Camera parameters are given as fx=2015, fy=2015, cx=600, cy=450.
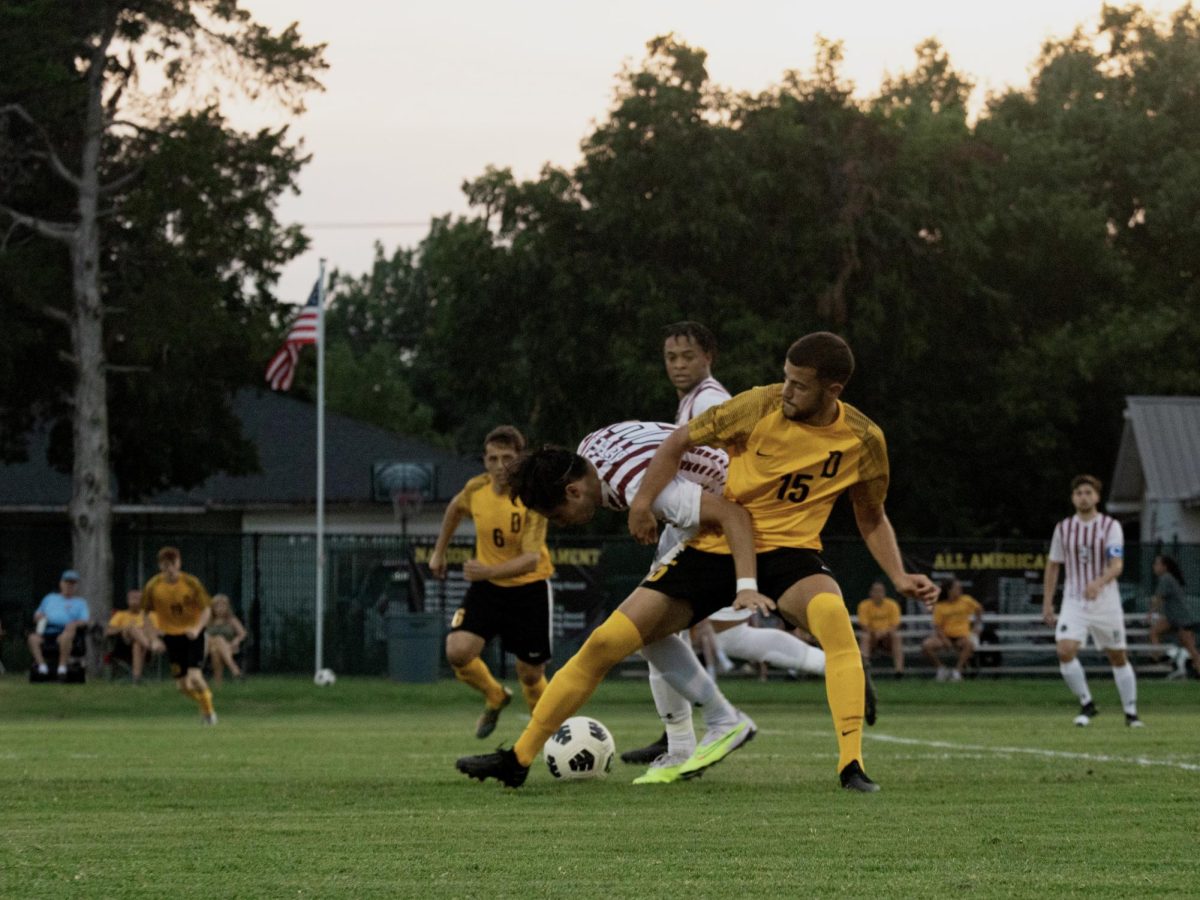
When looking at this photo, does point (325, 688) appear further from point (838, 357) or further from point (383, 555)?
point (838, 357)

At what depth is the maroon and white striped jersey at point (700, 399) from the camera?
9.78 meters

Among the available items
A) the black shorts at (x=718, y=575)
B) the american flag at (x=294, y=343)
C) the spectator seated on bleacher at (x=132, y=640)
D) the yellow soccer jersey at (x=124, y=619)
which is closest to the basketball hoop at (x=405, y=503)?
the american flag at (x=294, y=343)

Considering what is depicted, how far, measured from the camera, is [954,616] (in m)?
30.4

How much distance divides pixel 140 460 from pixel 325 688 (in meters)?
11.2

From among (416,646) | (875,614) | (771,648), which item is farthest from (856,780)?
(875,614)

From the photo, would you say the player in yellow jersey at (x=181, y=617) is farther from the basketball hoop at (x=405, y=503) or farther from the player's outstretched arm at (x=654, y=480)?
the basketball hoop at (x=405, y=503)

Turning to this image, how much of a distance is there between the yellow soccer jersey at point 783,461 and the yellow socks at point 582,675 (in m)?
0.50

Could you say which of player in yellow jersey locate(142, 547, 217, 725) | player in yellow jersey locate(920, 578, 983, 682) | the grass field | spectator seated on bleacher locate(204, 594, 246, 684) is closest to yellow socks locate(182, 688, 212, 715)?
player in yellow jersey locate(142, 547, 217, 725)

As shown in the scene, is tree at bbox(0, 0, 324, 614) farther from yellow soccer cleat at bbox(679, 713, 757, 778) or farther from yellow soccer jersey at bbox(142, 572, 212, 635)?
yellow soccer cleat at bbox(679, 713, 757, 778)

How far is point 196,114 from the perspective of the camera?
32.2 metres

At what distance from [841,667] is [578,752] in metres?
1.65

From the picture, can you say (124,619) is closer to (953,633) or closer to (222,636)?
(222,636)

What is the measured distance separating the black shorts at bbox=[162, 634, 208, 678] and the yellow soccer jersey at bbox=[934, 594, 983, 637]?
14260 millimetres

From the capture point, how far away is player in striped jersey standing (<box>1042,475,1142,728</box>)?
17.0 m
